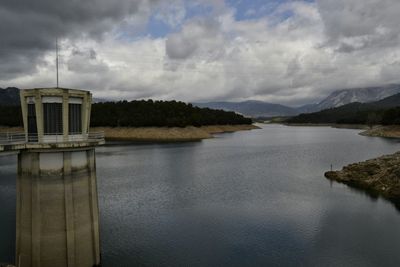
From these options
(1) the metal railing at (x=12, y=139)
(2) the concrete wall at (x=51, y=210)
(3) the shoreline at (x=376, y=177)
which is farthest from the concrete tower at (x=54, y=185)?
(3) the shoreline at (x=376, y=177)

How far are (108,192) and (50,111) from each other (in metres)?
23.5

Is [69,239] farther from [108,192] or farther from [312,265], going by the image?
[108,192]

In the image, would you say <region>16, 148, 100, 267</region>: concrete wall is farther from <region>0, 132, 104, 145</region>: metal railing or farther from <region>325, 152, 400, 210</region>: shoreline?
<region>325, 152, 400, 210</region>: shoreline

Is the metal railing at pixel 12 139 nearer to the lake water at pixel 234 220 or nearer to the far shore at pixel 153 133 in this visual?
the lake water at pixel 234 220

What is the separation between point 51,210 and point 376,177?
44122mm

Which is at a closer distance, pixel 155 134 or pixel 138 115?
pixel 155 134

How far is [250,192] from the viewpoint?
43.1 metres

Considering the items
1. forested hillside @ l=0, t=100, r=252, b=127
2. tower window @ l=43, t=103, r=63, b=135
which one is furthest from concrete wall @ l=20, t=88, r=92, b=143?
forested hillside @ l=0, t=100, r=252, b=127

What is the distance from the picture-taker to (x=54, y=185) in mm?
19578

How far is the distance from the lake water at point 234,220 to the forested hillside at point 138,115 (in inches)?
2846

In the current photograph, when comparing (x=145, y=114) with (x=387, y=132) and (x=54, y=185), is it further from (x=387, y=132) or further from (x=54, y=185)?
(x=54, y=185)

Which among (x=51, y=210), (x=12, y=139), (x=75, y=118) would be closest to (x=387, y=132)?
(x=75, y=118)

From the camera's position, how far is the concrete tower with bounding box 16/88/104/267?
19.5 m

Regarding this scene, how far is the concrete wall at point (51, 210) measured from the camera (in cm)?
Result: 1945
